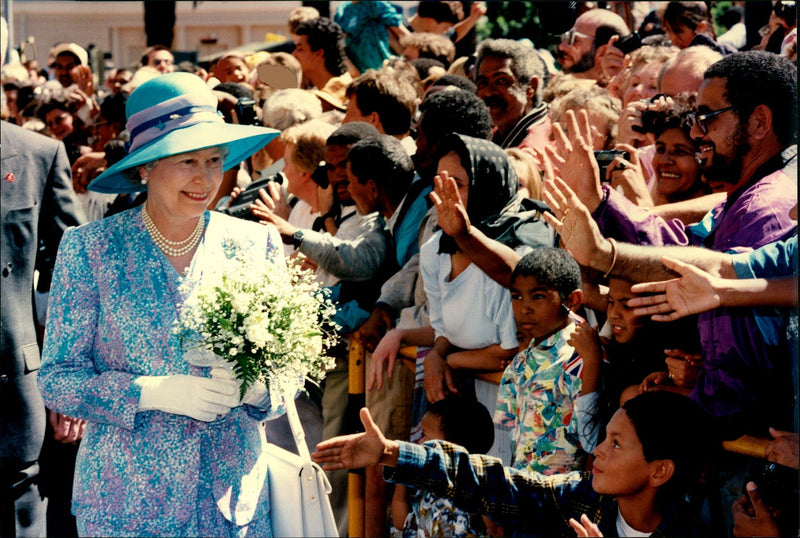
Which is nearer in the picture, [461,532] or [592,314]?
[461,532]

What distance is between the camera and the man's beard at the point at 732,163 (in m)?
3.95

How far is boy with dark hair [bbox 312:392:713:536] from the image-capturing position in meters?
3.60

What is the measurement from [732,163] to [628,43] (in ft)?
15.4

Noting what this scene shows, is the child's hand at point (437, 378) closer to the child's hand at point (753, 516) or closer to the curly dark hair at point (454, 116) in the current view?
the curly dark hair at point (454, 116)

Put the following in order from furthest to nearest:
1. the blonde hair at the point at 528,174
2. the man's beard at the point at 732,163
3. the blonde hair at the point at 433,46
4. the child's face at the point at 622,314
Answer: the blonde hair at the point at 433,46 < the blonde hair at the point at 528,174 < the child's face at the point at 622,314 < the man's beard at the point at 732,163

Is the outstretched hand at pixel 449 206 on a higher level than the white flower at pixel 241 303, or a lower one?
higher

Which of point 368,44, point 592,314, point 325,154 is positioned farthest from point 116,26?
point 592,314

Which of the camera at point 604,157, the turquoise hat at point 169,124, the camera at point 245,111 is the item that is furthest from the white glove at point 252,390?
the camera at point 245,111

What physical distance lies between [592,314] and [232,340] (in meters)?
2.13

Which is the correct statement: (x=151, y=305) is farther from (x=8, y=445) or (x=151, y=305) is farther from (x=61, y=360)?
(x=8, y=445)

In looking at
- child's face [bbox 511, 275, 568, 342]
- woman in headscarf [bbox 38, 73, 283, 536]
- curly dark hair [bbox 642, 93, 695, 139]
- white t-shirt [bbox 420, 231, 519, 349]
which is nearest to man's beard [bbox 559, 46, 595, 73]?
curly dark hair [bbox 642, 93, 695, 139]

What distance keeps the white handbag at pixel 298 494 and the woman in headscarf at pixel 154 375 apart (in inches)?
2.1

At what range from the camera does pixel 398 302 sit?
222 inches

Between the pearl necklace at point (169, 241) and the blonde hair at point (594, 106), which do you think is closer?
the pearl necklace at point (169, 241)
